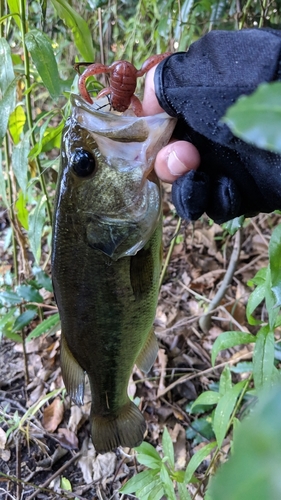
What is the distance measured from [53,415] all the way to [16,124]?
1476 mm

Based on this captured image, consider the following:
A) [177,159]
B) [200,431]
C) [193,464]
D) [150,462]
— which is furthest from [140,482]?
[177,159]

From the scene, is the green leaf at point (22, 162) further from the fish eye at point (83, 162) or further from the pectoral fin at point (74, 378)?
the pectoral fin at point (74, 378)

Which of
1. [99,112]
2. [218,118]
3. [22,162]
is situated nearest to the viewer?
[218,118]

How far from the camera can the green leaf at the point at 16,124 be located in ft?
5.62

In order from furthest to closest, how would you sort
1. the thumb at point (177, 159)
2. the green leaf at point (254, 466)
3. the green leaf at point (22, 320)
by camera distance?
the green leaf at point (22, 320) < the thumb at point (177, 159) < the green leaf at point (254, 466)

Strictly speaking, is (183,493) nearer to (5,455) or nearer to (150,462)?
(150,462)

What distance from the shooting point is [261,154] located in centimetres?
89

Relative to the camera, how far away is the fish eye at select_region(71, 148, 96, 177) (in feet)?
3.49

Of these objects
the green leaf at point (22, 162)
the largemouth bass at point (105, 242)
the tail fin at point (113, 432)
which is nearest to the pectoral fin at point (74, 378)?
the largemouth bass at point (105, 242)

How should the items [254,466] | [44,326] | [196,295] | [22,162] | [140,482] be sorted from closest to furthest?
[254,466], [140,482], [22,162], [44,326], [196,295]

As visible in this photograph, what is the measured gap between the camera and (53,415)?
2.18m

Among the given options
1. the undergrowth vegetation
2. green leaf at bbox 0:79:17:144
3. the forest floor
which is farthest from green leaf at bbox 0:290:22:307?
green leaf at bbox 0:79:17:144

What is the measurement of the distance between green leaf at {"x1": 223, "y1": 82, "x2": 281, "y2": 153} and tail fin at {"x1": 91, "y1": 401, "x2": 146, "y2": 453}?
1408mm

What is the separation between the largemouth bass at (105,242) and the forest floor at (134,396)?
610 millimetres
